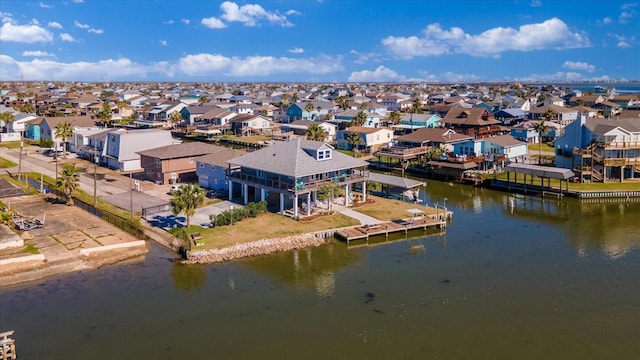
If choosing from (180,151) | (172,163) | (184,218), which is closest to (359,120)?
(180,151)

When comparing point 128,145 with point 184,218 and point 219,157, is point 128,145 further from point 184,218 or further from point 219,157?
point 184,218

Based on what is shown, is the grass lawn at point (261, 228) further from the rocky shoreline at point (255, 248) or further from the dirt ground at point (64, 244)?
the dirt ground at point (64, 244)

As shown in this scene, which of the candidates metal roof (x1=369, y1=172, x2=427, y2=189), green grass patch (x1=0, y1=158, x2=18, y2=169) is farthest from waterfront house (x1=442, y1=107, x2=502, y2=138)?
green grass patch (x1=0, y1=158, x2=18, y2=169)

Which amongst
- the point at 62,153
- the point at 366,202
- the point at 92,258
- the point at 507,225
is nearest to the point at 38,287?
the point at 92,258

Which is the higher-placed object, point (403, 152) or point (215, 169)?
point (403, 152)

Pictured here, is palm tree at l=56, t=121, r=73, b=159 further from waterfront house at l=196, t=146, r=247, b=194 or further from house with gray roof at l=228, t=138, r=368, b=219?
house with gray roof at l=228, t=138, r=368, b=219

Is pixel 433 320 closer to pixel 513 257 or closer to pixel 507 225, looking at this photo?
pixel 513 257
